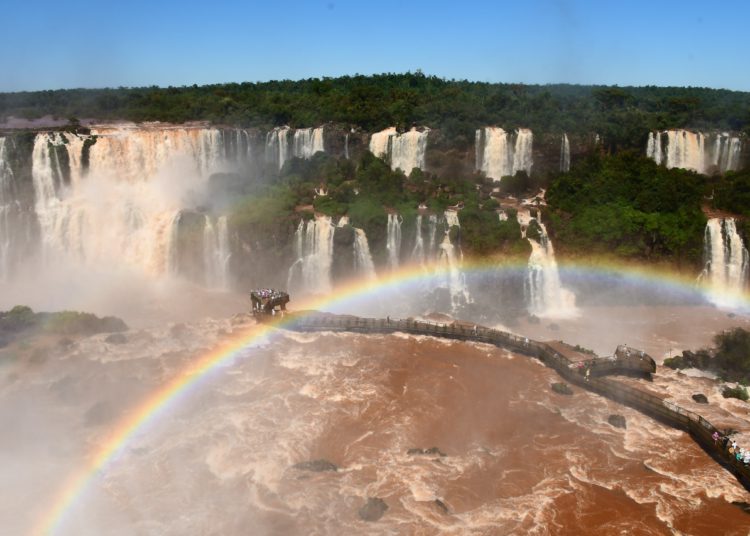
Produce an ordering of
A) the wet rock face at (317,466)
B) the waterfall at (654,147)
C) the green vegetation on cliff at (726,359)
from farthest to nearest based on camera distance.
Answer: the waterfall at (654,147), the green vegetation on cliff at (726,359), the wet rock face at (317,466)

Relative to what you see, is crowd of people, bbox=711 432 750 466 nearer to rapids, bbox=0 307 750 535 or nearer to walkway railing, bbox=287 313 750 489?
walkway railing, bbox=287 313 750 489

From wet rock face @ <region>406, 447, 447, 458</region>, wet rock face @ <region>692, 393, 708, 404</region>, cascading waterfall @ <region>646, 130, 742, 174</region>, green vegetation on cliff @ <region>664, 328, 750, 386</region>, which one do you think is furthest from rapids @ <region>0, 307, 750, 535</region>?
cascading waterfall @ <region>646, 130, 742, 174</region>

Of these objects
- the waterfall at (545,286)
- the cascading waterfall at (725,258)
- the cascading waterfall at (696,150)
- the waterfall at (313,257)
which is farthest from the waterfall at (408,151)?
the cascading waterfall at (725,258)

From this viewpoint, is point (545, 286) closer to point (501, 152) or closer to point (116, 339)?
point (501, 152)

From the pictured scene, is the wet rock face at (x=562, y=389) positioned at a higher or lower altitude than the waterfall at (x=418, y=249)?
lower

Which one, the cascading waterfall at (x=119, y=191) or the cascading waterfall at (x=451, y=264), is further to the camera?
the cascading waterfall at (x=119, y=191)

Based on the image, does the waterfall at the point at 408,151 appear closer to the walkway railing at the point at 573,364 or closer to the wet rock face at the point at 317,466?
the walkway railing at the point at 573,364
